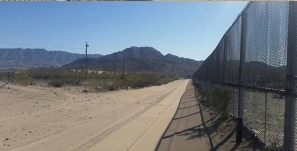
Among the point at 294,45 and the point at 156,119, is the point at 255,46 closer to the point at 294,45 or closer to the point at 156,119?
the point at 294,45

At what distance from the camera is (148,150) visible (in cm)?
1116

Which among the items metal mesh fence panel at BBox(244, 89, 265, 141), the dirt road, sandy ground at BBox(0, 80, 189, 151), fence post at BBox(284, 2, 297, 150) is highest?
fence post at BBox(284, 2, 297, 150)

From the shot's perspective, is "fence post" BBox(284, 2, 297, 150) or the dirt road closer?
"fence post" BBox(284, 2, 297, 150)

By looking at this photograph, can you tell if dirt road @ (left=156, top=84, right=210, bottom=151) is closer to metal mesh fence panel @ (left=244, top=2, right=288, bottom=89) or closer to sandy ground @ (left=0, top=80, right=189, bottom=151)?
sandy ground @ (left=0, top=80, right=189, bottom=151)

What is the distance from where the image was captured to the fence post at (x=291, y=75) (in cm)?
672

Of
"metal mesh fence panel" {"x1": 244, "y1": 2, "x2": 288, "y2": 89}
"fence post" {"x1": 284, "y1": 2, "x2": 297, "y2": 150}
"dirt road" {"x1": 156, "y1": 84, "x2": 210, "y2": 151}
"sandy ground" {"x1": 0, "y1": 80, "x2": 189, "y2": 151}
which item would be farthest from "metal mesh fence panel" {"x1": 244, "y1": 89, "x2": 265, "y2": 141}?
"fence post" {"x1": 284, "y1": 2, "x2": 297, "y2": 150}

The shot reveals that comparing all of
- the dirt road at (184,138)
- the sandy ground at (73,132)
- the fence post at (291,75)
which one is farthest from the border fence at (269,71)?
the sandy ground at (73,132)

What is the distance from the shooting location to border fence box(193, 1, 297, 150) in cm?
687

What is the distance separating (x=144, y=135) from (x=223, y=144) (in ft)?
10.0

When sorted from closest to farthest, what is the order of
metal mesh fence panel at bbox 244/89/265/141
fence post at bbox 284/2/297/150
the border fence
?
fence post at bbox 284/2/297/150
the border fence
metal mesh fence panel at bbox 244/89/265/141

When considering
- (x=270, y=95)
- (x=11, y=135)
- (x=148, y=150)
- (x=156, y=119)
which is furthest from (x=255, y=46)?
(x=156, y=119)

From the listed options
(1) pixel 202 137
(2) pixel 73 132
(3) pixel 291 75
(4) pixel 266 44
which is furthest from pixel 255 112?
(2) pixel 73 132

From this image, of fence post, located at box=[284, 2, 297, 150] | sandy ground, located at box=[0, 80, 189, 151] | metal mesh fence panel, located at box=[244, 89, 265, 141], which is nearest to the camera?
fence post, located at box=[284, 2, 297, 150]

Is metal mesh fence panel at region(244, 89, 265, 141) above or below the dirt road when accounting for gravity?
above
